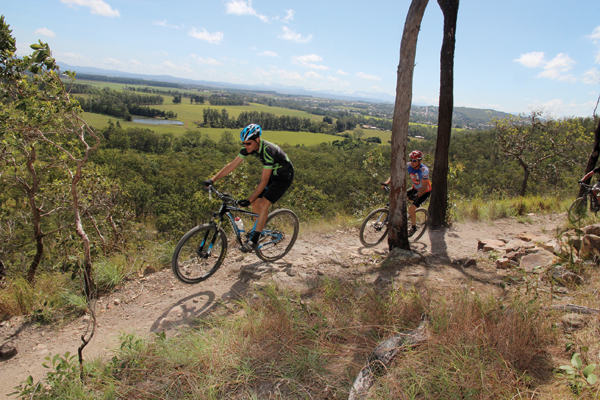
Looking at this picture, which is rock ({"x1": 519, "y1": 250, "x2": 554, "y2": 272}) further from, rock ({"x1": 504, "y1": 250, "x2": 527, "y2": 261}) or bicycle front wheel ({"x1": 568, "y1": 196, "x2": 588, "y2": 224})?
bicycle front wheel ({"x1": 568, "y1": 196, "x2": 588, "y2": 224})

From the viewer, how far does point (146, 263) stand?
16.9ft

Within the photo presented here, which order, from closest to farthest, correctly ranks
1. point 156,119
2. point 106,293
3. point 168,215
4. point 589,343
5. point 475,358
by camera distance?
point 475,358, point 589,343, point 106,293, point 168,215, point 156,119

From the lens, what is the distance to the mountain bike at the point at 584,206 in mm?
6594

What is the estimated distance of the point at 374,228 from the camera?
6.50 metres

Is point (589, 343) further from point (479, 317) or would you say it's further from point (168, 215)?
point (168, 215)

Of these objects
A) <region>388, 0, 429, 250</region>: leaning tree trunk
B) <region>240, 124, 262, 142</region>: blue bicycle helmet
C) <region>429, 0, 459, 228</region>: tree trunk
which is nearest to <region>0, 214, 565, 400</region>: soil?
<region>388, 0, 429, 250</region>: leaning tree trunk

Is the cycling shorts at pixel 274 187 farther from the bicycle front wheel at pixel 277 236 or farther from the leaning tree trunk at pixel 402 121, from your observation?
the leaning tree trunk at pixel 402 121

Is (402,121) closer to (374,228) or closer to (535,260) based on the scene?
(374,228)

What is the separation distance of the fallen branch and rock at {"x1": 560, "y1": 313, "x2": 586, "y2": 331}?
4.20 feet

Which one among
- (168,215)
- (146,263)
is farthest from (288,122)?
(146,263)

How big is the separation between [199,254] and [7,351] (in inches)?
89.0

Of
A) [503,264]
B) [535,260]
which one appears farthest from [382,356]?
[535,260]

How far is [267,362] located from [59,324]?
116 inches

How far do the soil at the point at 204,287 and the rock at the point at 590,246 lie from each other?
1.18m
